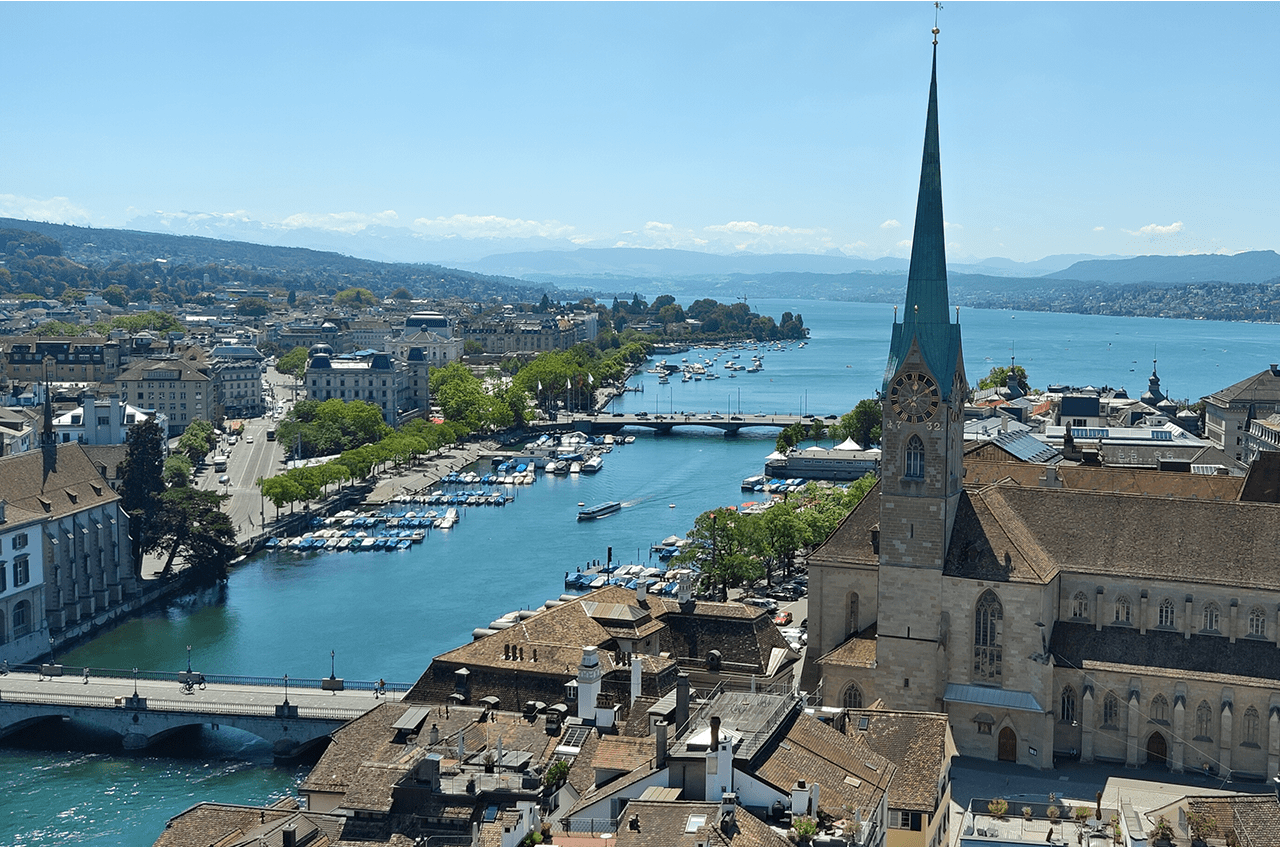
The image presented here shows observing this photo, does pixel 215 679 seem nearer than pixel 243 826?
No

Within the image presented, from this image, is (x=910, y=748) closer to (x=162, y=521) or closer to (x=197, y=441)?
(x=162, y=521)

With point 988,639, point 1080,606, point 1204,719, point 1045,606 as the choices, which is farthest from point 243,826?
point 1204,719

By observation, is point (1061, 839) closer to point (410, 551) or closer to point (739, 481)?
point (410, 551)

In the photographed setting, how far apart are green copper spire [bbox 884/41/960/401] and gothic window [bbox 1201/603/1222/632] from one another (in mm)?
11105

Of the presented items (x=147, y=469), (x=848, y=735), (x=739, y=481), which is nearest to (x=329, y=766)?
(x=848, y=735)

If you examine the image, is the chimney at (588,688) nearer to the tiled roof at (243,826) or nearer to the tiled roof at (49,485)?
the tiled roof at (243,826)

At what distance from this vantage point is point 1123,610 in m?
50.1

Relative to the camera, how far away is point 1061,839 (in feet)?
104

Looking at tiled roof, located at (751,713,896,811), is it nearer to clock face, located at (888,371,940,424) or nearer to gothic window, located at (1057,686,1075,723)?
gothic window, located at (1057,686,1075,723)

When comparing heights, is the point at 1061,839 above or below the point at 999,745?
above

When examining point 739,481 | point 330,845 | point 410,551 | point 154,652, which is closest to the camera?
point 330,845

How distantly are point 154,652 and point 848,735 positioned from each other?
47209mm

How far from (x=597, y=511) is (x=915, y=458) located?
66059 millimetres

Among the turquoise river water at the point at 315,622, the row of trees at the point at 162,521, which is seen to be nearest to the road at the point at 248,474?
the turquoise river water at the point at 315,622
